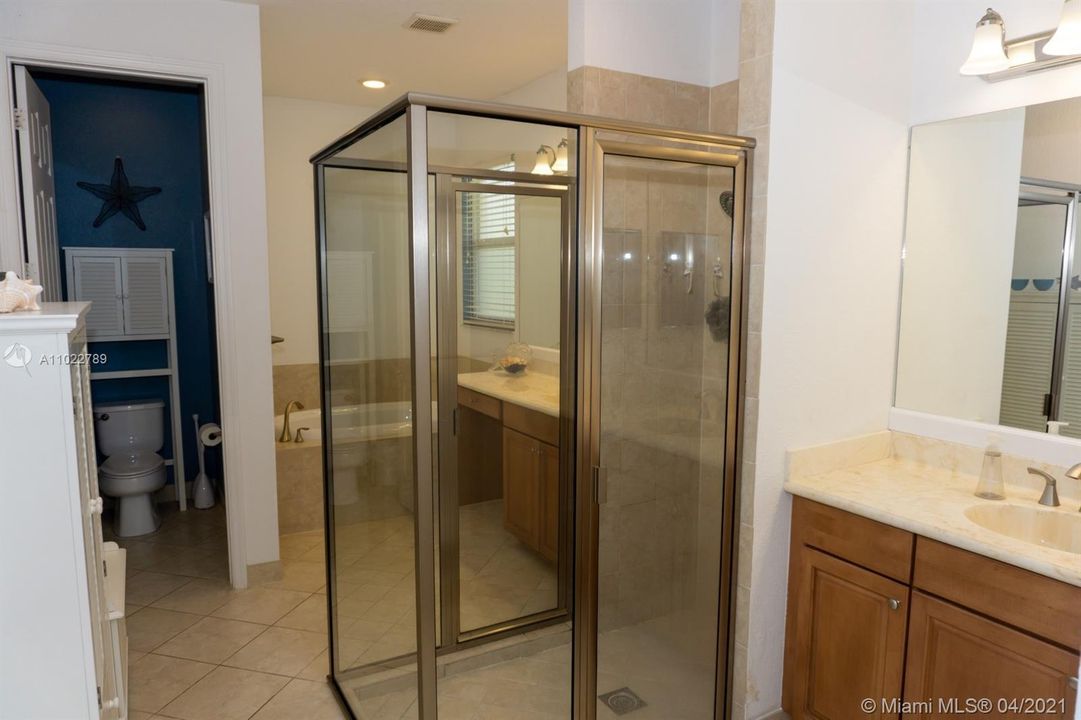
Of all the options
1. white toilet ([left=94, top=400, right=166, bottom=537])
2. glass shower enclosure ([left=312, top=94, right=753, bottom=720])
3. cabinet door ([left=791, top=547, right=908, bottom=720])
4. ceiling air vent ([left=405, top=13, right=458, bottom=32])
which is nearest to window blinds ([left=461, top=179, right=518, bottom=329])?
glass shower enclosure ([left=312, top=94, right=753, bottom=720])

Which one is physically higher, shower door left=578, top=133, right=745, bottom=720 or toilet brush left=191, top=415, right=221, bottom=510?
shower door left=578, top=133, right=745, bottom=720

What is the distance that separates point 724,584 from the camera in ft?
7.25

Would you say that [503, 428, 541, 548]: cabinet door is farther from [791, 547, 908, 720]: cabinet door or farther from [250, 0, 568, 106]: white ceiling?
[250, 0, 568, 106]: white ceiling

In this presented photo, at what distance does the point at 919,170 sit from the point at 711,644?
1738 mm

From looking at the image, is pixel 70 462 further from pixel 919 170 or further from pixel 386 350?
pixel 919 170

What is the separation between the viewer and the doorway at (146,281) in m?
4.14

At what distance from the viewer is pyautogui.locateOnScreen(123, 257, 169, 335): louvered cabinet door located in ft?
14.1

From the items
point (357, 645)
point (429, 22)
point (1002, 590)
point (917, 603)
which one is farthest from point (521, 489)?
point (429, 22)

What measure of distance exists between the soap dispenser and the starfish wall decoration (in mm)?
4745

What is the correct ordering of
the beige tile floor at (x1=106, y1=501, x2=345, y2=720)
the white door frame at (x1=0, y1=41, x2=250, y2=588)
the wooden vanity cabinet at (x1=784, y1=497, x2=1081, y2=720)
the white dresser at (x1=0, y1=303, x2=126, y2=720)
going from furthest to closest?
1. the white door frame at (x1=0, y1=41, x2=250, y2=588)
2. the beige tile floor at (x1=106, y1=501, x2=345, y2=720)
3. the wooden vanity cabinet at (x1=784, y1=497, x2=1081, y2=720)
4. the white dresser at (x1=0, y1=303, x2=126, y2=720)

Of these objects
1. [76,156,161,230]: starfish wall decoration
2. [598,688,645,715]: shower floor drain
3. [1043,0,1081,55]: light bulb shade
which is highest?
[1043,0,1081,55]: light bulb shade

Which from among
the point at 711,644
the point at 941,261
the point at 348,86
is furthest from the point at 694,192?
the point at 348,86

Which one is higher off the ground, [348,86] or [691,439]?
[348,86]

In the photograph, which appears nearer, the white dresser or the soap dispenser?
the white dresser
